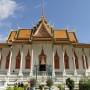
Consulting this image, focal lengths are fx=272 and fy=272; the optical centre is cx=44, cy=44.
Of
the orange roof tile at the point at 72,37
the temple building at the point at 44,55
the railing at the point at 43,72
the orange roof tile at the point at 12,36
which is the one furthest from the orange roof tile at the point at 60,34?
the orange roof tile at the point at 12,36

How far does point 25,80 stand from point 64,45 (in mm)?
8938

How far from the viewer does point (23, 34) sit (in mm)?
44781

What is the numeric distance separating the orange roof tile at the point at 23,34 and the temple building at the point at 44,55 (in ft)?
0.52

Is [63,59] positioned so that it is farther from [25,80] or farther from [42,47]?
[25,80]

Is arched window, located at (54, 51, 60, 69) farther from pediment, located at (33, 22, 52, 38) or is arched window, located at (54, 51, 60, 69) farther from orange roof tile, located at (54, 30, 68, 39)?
pediment, located at (33, 22, 52, 38)

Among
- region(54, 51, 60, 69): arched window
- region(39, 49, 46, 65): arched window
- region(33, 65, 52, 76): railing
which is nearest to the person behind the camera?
region(33, 65, 52, 76): railing

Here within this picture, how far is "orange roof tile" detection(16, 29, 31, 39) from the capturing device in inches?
1695

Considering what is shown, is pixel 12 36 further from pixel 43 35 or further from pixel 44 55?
pixel 44 55

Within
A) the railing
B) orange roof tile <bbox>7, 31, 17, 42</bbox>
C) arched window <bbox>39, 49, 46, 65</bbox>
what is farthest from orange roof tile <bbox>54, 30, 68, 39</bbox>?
orange roof tile <bbox>7, 31, 17, 42</bbox>

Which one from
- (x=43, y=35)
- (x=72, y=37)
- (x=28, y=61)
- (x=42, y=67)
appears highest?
(x=72, y=37)

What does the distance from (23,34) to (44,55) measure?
19.6 feet

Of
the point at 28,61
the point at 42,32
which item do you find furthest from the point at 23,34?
the point at 28,61

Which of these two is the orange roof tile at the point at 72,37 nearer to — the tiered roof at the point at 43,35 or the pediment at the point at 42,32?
the tiered roof at the point at 43,35

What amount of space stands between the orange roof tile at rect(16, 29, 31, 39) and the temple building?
0.16m
